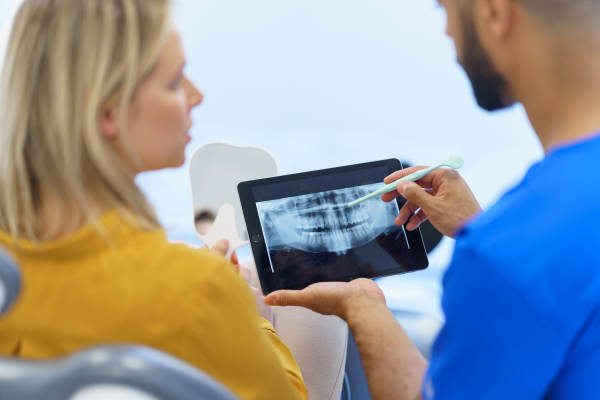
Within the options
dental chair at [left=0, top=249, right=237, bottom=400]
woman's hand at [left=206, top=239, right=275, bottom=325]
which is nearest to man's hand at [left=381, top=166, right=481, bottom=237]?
woman's hand at [left=206, top=239, right=275, bottom=325]

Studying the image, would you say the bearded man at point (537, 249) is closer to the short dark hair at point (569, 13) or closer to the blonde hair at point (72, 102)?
the short dark hair at point (569, 13)

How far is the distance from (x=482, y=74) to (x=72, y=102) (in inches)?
20.6

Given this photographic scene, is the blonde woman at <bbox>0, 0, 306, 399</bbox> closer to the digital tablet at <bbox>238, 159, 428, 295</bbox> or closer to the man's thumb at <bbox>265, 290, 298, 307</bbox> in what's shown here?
the man's thumb at <bbox>265, 290, 298, 307</bbox>

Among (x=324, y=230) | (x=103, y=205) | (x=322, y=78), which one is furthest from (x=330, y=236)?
(x=322, y=78)

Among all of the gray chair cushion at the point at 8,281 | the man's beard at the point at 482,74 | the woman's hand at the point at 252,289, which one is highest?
the man's beard at the point at 482,74

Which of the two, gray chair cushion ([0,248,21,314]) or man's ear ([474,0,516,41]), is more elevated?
man's ear ([474,0,516,41])

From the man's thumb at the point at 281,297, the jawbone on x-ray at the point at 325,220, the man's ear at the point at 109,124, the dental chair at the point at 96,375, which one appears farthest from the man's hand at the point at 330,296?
the dental chair at the point at 96,375

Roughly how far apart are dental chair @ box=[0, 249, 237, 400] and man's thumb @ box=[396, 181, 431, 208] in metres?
0.71

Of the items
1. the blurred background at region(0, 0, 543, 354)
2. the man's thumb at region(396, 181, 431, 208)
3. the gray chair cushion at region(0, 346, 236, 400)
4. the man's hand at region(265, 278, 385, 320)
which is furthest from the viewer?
the blurred background at region(0, 0, 543, 354)

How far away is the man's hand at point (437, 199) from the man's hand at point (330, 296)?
178 mm

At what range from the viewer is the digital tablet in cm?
117

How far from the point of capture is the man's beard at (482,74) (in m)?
0.87

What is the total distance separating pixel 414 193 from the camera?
1.14 meters

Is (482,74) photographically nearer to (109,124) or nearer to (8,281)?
(109,124)
